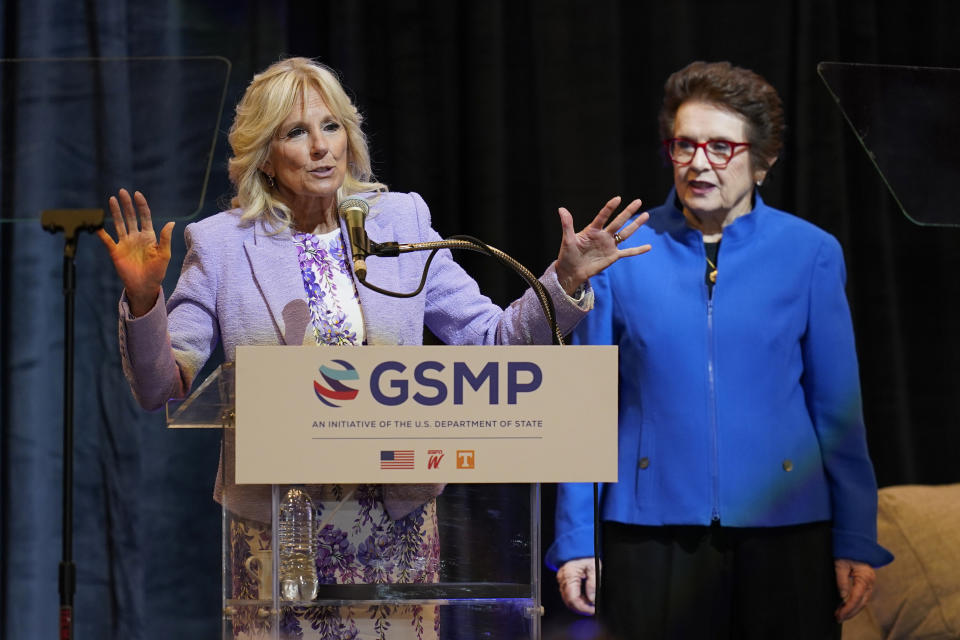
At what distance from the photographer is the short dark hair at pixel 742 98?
272 cm

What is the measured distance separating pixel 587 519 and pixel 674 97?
1.02m

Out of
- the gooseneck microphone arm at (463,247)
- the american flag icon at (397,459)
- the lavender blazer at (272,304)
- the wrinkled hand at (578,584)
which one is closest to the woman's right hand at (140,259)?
the lavender blazer at (272,304)

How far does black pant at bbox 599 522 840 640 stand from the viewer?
247 cm

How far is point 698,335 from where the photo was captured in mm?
2588

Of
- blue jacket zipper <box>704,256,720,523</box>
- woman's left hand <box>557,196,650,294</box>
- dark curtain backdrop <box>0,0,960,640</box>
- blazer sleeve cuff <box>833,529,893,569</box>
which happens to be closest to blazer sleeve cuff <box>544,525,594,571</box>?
blue jacket zipper <box>704,256,720,523</box>

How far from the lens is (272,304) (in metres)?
2.03

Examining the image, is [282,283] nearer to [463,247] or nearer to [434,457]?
[463,247]

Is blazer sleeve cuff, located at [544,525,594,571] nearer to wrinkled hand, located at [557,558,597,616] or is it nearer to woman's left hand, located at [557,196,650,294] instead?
wrinkled hand, located at [557,558,597,616]

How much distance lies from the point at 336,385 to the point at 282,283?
1.61ft

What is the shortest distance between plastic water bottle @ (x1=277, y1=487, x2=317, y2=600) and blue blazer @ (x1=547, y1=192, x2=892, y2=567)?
1.05 metres

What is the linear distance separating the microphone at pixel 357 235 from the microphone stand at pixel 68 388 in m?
0.36

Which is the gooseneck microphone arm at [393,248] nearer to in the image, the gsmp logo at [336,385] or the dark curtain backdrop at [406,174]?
the gsmp logo at [336,385]

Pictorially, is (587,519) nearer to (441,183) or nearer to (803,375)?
(803,375)

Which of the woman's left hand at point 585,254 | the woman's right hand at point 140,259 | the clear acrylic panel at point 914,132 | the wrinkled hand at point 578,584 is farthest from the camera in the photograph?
the wrinkled hand at point 578,584
